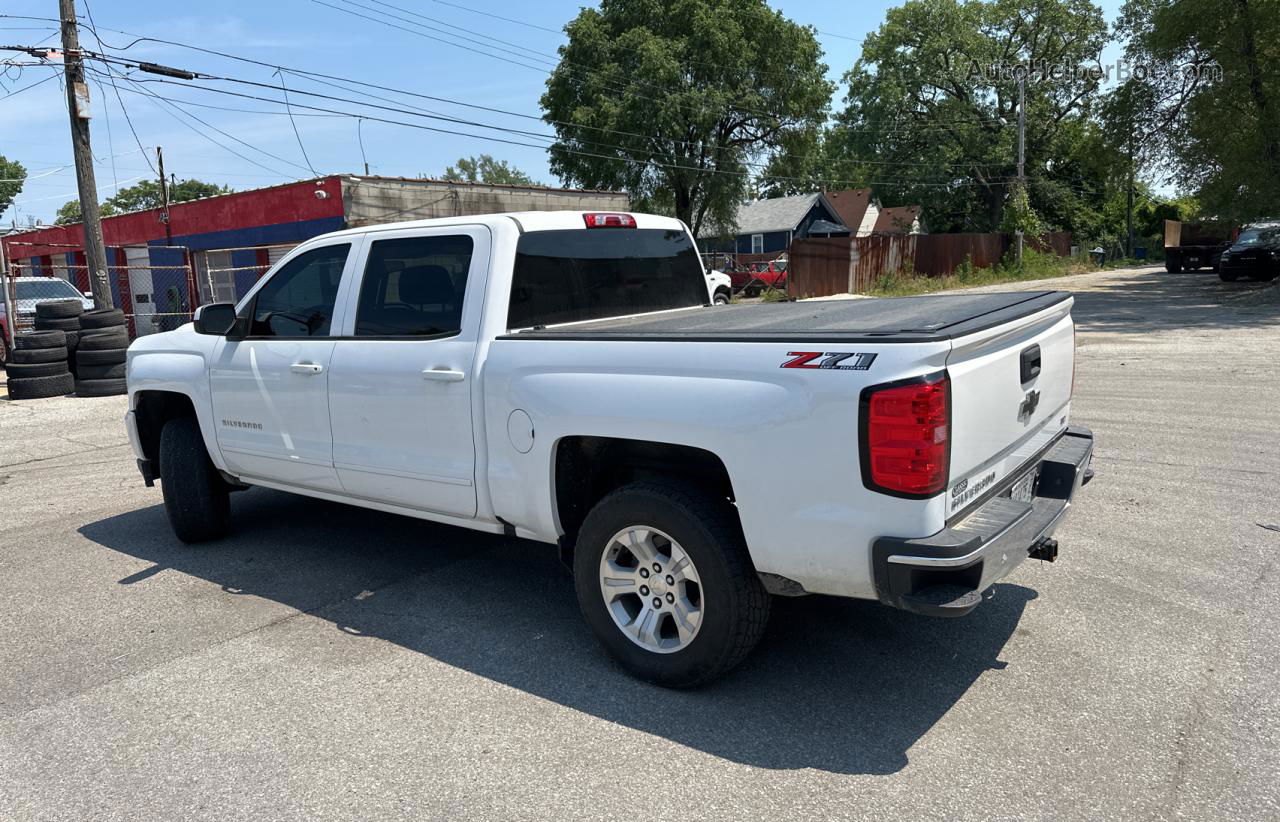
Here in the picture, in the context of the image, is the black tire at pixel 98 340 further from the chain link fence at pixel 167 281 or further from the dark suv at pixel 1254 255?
the dark suv at pixel 1254 255

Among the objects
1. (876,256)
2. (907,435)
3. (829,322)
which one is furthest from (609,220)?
(876,256)

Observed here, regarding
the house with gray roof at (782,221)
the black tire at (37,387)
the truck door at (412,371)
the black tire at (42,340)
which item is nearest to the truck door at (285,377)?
the truck door at (412,371)

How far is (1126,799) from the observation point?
2836 mm

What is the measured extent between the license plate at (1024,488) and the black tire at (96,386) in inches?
525

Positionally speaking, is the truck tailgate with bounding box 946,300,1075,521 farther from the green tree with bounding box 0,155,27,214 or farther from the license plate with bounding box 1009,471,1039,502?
the green tree with bounding box 0,155,27,214

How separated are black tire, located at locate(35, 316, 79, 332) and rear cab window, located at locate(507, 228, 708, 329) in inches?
483

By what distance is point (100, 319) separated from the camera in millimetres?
13234

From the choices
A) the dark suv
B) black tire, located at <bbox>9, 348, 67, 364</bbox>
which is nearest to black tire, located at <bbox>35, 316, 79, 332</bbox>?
black tire, located at <bbox>9, 348, 67, 364</bbox>

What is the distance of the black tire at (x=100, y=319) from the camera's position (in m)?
13.2

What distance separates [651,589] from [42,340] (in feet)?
44.0

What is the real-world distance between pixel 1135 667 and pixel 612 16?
1558 inches

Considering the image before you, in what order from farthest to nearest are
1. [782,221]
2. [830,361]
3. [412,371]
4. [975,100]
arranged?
1. [782,221]
2. [975,100]
3. [412,371]
4. [830,361]

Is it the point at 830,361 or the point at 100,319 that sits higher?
the point at 830,361

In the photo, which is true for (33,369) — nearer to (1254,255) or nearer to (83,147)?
(83,147)
